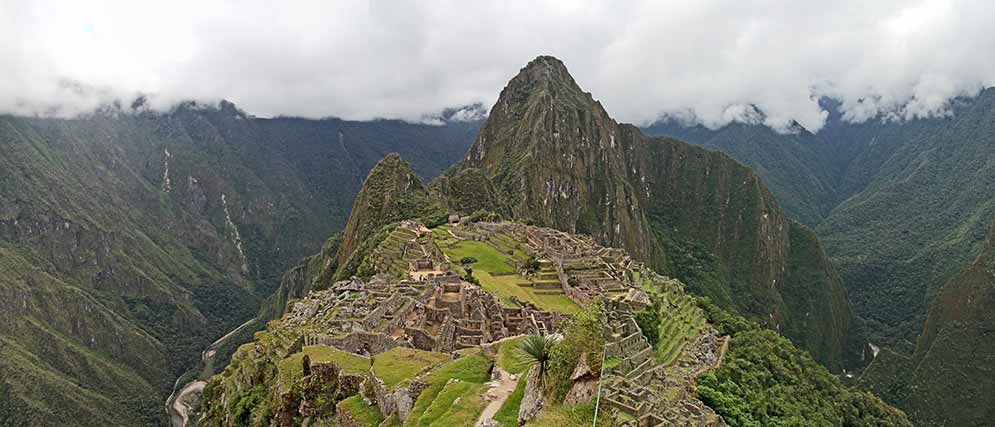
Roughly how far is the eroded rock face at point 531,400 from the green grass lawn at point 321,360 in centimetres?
1095

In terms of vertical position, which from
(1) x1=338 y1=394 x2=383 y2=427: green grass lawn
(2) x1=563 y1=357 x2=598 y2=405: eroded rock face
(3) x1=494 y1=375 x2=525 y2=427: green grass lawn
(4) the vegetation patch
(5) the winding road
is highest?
(2) x1=563 y1=357 x2=598 y2=405: eroded rock face

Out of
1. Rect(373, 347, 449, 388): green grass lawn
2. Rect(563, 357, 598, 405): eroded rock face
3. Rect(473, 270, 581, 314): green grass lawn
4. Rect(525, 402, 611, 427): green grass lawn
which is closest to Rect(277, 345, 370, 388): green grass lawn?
Rect(373, 347, 449, 388): green grass lawn

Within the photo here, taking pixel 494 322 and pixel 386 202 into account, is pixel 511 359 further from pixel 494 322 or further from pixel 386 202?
pixel 386 202

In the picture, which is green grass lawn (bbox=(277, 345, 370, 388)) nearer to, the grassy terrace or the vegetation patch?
the vegetation patch

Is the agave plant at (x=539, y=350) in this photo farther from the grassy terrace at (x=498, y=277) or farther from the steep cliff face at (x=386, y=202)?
the steep cliff face at (x=386, y=202)

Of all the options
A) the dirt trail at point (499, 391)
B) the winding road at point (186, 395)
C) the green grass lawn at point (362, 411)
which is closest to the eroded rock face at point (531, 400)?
the dirt trail at point (499, 391)

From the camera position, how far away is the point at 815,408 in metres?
55.7

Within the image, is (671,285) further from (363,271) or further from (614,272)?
(363,271)

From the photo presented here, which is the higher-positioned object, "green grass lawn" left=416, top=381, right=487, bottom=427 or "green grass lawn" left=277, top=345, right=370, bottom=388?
"green grass lawn" left=416, top=381, right=487, bottom=427

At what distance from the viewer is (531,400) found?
20.6 m

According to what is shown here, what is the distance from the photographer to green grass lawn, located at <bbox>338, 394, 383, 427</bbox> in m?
25.7

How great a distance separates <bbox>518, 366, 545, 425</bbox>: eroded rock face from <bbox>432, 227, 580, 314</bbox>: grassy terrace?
27.7 meters

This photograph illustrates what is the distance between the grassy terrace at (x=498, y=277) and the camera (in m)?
56.2

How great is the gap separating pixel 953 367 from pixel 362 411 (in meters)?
128
